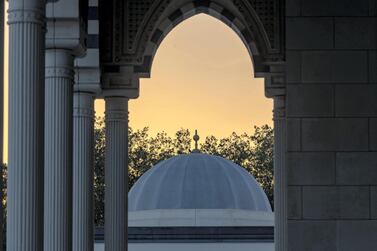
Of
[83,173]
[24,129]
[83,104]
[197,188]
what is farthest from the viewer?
[197,188]

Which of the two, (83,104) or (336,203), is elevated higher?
(83,104)

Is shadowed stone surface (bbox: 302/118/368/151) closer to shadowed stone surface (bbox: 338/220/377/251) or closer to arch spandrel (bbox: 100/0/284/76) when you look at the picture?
shadowed stone surface (bbox: 338/220/377/251)

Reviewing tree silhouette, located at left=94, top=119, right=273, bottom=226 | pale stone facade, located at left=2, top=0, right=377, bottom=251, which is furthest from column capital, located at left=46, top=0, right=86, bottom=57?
tree silhouette, located at left=94, top=119, right=273, bottom=226

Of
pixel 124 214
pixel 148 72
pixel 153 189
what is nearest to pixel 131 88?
pixel 148 72

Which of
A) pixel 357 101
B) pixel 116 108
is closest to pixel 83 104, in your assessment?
pixel 116 108

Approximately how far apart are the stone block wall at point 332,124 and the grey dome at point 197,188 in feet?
114

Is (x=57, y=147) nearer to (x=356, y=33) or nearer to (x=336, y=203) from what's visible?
(x=336, y=203)

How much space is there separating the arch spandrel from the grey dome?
22965 millimetres

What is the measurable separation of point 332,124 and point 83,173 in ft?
34.4

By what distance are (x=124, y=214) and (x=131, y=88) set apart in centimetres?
355

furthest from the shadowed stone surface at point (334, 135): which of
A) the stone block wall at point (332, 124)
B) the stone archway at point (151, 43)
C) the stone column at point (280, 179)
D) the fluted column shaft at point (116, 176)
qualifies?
the stone column at point (280, 179)

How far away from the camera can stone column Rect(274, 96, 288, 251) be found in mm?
28188

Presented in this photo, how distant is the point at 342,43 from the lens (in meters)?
15.5

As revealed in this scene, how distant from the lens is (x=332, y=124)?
50.4 feet
